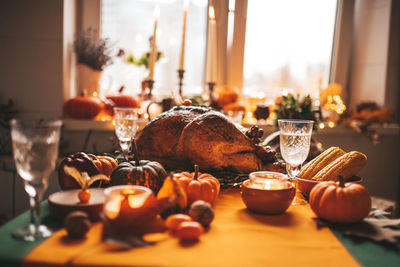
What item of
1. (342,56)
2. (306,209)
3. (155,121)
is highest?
(342,56)

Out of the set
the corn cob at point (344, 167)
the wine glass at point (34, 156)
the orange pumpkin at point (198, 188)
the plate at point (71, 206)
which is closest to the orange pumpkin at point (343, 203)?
the corn cob at point (344, 167)

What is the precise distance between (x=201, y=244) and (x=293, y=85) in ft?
8.37

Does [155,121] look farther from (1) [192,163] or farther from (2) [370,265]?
(2) [370,265]

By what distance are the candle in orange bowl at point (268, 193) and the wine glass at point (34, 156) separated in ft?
1.75

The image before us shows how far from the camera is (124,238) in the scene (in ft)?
2.54

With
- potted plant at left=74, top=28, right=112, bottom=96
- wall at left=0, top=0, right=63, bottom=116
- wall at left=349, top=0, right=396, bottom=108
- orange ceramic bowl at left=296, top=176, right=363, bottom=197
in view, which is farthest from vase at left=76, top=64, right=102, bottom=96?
wall at left=349, top=0, right=396, bottom=108

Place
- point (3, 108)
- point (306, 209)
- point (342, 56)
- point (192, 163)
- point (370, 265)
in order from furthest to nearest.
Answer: point (342, 56)
point (3, 108)
point (192, 163)
point (306, 209)
point (370, 265)

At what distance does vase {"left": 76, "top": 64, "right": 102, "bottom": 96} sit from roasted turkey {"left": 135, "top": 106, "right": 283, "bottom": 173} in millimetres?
1384

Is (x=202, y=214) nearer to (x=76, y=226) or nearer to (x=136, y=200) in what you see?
(x=136, y=200)

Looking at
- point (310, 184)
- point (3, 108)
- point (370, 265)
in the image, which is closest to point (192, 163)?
point (310, 184)

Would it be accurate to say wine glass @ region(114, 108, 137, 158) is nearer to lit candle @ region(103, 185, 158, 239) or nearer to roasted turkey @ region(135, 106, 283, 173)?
roasted turkey @ region(135, 106, 283, 173)

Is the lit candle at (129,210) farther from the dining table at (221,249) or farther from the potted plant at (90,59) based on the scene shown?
the potted plant at (90,59)

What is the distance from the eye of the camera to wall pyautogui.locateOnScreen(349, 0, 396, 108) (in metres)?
2.84

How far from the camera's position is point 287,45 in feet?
9.97
